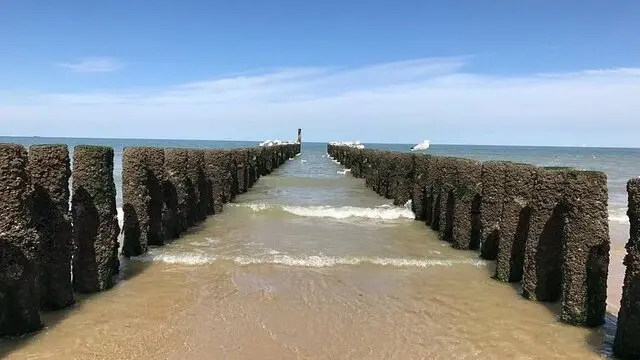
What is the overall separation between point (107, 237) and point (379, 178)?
51.4 feet

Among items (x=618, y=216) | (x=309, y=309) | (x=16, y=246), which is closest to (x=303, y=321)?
(x=309, y=309)

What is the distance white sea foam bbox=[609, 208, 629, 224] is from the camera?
662 inches

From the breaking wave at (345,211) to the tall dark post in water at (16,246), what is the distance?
1011 cm

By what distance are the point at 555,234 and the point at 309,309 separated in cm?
349

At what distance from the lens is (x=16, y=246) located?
531 cm

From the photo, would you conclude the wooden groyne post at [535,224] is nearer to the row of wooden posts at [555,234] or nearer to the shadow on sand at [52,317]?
the row of wooden posts at [555,234]

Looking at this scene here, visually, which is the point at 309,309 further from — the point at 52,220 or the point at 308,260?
the point at 52,220

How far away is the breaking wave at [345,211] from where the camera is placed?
15.2 meters

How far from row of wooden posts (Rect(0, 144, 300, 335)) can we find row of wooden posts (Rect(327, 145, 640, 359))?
609 cm

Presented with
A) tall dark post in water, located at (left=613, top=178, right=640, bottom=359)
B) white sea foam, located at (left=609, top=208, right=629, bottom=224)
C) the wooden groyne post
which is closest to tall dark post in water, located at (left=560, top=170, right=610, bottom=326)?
the wooden groyne post

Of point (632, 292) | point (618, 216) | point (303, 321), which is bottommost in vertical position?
point (618, 216)

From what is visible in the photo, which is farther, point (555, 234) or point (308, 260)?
point (308, 260)

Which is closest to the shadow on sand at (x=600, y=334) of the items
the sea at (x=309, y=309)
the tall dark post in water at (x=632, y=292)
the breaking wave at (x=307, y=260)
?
the sea at (x=309, y=309)

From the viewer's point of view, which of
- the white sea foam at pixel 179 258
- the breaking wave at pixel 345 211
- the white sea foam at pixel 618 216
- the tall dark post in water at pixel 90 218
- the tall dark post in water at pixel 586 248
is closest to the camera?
the tall dark post in water at pixel 586 248
